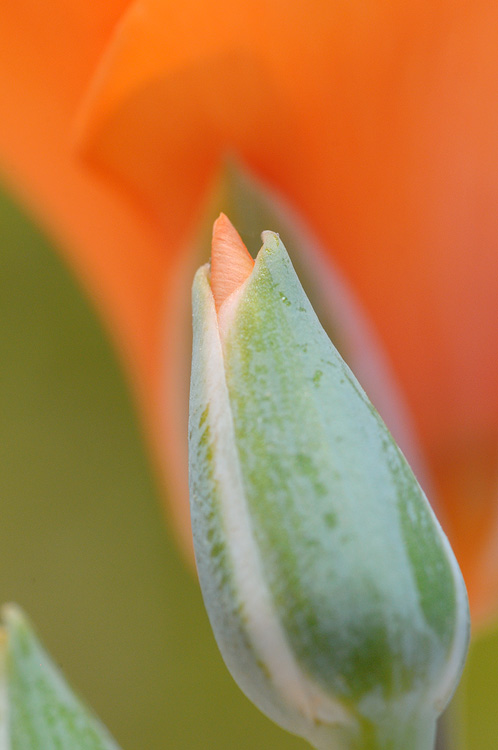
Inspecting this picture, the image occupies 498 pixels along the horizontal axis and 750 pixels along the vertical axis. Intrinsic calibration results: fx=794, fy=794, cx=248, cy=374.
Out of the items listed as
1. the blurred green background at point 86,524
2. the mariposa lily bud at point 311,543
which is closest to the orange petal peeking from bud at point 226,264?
the mariposa lily bud at point 311,543

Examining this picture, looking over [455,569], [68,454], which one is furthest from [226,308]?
[68,454]

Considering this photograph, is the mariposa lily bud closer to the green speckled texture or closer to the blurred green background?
the green speckled texture

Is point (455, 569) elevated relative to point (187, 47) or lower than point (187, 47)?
lower

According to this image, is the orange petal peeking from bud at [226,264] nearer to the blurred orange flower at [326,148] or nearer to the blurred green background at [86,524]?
the blurred orange flower at [326,148]

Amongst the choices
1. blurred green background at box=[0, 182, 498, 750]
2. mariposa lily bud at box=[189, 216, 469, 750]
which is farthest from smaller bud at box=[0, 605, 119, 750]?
blurred green background at box=[0, 182, 498, 750]

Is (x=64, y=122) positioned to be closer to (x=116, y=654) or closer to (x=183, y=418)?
(x=183, y=418)

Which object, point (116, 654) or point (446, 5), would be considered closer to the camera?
point (446, 5)

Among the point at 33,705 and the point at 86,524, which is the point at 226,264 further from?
the point at 86,524
